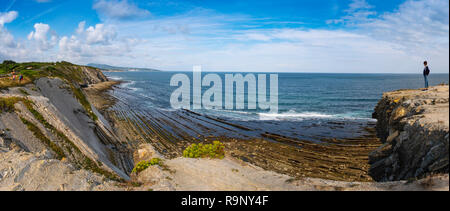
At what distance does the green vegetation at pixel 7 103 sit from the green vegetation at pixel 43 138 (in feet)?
3.86

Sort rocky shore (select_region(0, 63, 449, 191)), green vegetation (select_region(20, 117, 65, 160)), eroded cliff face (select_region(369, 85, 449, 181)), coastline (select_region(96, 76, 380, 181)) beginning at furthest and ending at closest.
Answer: coastline (select_region(96, 76, 380, 181)) → green vegetation (select_region(20, 117, 65, 160)) → rocky shore (select_region(0, 63, 449, 191)) → eroded cliff face (select_region(369, 85, 449, 181))

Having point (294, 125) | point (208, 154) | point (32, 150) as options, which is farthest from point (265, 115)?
point (32, 150)

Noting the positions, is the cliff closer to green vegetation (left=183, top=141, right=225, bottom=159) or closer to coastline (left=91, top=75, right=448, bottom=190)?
coastline (left=91, top=75, right=448, bottom=190)

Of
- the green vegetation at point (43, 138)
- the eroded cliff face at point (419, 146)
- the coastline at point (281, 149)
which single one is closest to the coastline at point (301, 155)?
the coastline at point (281, 149)

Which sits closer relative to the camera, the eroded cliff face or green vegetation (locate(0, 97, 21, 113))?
the eroded cliff face

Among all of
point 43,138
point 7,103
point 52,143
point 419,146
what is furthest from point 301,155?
point 7,103

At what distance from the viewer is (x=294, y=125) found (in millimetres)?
35625

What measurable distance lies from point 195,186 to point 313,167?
44.4 ft

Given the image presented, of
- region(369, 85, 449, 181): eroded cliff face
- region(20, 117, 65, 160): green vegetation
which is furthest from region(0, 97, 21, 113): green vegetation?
region(369, 85, 449, 181): eroded cliff face

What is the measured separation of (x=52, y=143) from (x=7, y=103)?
527 cm

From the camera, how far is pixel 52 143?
14773 millimetres

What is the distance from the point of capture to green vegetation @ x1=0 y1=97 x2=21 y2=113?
1534 centimetres

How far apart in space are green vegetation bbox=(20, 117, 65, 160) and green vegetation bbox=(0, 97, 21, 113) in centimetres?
118

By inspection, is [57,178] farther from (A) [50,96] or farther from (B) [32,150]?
(A) [50,96]
